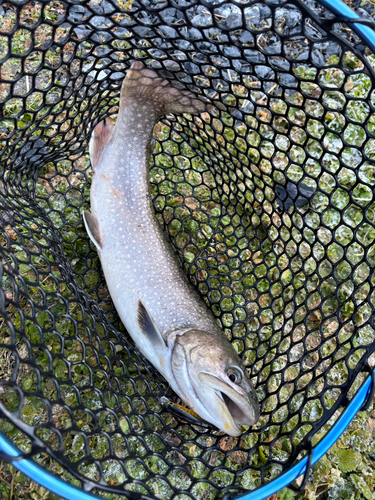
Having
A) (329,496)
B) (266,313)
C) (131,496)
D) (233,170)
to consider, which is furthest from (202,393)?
(233,170)

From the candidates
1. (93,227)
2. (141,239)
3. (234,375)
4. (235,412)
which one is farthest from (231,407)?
(93,227)

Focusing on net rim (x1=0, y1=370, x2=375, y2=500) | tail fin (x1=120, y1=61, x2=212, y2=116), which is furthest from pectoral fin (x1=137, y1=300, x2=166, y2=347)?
tail fin (x1=120, y1=61, x2=212, y2=116)

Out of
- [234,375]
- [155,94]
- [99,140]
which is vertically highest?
[155,94]

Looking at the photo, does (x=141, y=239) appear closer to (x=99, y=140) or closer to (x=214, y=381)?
(x=99, y=140)

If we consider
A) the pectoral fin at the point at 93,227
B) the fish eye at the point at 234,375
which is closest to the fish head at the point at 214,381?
the fish eye at the point at 234,375

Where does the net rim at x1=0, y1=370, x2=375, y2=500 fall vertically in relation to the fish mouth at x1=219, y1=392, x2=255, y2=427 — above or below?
above

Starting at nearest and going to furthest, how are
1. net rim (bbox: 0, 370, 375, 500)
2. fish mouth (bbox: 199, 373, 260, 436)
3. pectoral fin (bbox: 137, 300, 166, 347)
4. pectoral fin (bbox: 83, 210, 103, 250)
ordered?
net rim (bbox: 0, 370, 375, 500) → fish mouth (bbox: 199, 373, 260, 436) → pectoral fin (bbox: 137, 300, 166, 347) → pectoral fin (bbox: 83, 210, 103, 250)

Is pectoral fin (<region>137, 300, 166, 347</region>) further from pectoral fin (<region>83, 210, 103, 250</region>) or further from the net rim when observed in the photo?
the net rim
